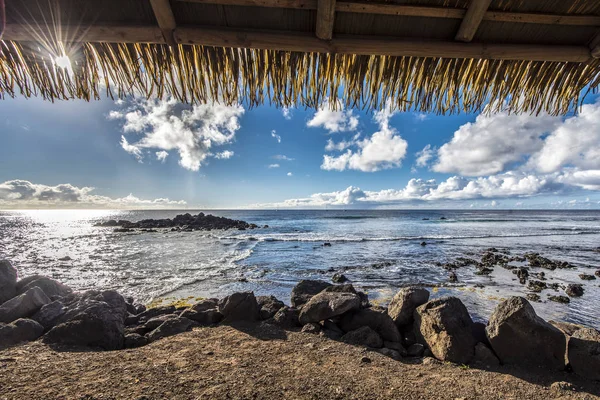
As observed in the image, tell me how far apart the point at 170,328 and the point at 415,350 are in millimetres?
4600

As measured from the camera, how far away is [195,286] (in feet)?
33.6

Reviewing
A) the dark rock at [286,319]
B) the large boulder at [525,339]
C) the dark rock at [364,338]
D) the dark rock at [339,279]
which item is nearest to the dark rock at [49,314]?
the dark rock at [286,319]

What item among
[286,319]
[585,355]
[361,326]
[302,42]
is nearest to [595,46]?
[302,42]

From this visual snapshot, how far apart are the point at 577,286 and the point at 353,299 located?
30.7 feet

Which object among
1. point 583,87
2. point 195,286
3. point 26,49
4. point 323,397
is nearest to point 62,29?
point 26,49

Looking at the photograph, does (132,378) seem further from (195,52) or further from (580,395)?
(580,395)

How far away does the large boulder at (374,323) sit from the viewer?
5.27 m

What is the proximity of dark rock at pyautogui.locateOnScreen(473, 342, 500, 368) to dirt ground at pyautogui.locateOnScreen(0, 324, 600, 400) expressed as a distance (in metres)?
0.16

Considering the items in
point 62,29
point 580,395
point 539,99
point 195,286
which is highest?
point 62,29

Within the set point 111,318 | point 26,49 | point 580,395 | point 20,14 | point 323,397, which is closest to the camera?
point 20,14

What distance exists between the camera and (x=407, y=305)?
5660 mm

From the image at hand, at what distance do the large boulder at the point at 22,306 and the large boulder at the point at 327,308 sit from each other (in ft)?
18.5

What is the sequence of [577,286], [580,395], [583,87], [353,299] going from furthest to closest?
[577,286], [353,299], [580,395], [583,87]

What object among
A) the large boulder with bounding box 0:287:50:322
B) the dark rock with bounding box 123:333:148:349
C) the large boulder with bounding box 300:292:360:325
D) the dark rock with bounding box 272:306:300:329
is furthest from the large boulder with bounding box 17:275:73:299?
the large boulder with bounding box 300:292:360:325
